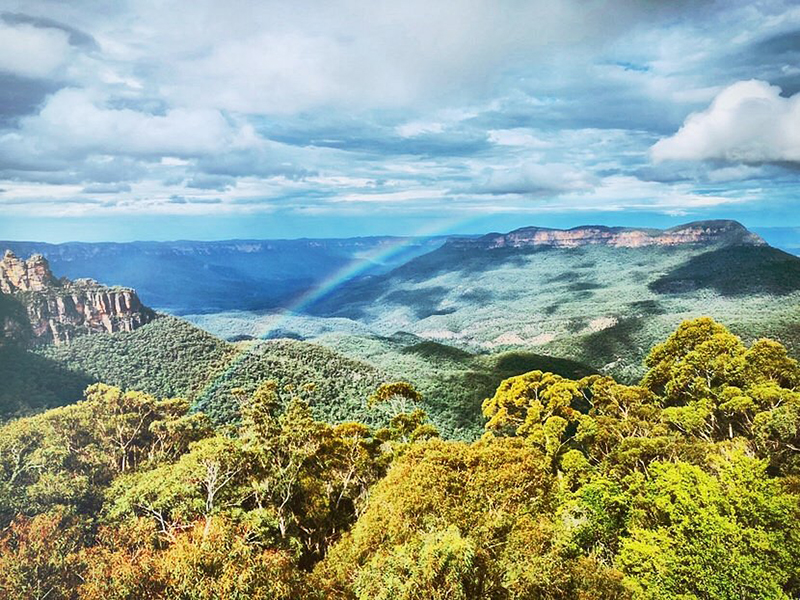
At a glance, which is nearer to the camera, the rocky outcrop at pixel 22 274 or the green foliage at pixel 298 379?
the green foliage at pixel 298 379

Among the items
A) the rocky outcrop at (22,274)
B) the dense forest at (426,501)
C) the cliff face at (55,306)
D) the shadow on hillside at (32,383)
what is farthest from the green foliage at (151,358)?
the dense forest at (426,501)

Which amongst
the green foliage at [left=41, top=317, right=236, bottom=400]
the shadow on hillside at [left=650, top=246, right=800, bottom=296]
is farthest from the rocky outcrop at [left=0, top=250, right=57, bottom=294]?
the shadow on hillside at [left=650, top=246, right=800, bottom=296]

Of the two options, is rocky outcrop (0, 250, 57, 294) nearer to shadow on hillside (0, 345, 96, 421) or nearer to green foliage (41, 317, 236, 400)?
green foliage (41, 317, 236, 400)

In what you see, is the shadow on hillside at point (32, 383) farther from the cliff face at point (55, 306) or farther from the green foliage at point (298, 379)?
the green foliage at point (298, 379)

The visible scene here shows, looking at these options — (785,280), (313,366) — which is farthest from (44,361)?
(785,280)

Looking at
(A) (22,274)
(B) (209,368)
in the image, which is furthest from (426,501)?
(A) (22,274)

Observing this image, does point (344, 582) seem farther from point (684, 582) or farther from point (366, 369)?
point (366, 369)
